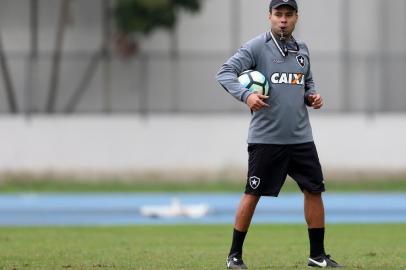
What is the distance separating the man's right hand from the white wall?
62.4 ft

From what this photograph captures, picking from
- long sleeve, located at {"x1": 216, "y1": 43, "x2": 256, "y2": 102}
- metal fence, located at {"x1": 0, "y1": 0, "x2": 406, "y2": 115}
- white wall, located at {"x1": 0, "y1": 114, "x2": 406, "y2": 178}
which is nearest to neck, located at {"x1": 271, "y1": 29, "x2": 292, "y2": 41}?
long sleeve, located at {"x1": 216, "y1": 43, "x2": 256, "y2": 102}

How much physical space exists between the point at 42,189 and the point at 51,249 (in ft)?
49.4

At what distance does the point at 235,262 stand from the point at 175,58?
68.1 feet

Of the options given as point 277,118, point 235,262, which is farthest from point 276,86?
point 235,262

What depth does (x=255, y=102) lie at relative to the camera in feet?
32.1

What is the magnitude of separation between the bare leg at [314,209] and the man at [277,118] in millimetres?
31

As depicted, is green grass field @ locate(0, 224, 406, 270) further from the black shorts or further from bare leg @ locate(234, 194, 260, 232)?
the black shorts

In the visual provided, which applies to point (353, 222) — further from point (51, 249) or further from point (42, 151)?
point (42, 151)

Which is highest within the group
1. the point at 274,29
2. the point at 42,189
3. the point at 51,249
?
the point at 274,29

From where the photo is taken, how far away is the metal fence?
30125mm

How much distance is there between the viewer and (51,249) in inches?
506

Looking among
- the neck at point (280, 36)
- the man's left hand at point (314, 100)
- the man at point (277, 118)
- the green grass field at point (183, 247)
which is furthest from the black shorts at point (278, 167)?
the neck at point (280, 36)

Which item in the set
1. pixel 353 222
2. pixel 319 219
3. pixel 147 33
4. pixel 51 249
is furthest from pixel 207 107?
pixel 319 219

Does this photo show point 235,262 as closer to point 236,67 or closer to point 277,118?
point 277,118
